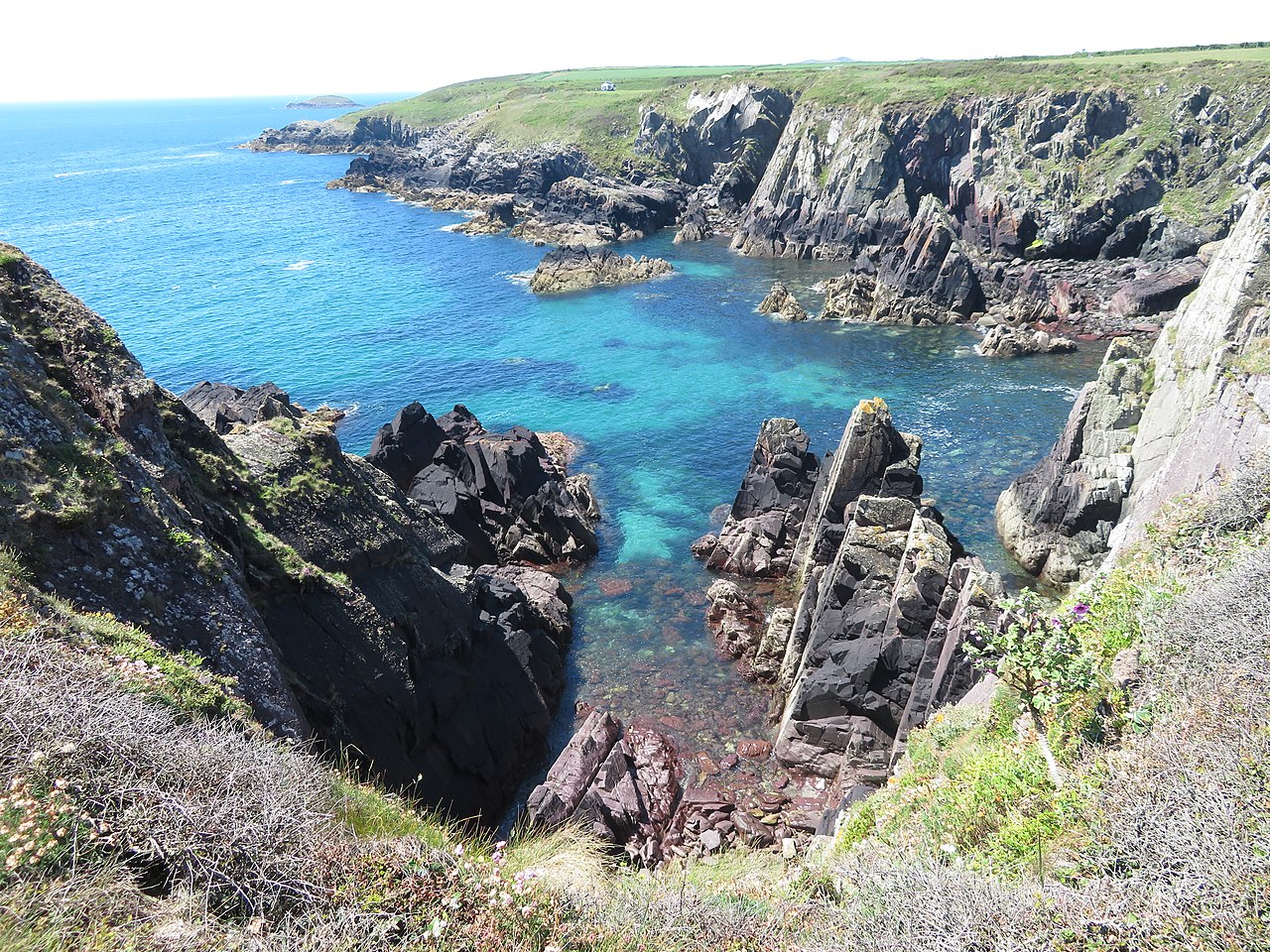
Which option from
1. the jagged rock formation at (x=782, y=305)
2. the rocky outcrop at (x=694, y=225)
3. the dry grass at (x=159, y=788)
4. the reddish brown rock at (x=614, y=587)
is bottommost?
the reddish brown rock at (x=614, y=587)

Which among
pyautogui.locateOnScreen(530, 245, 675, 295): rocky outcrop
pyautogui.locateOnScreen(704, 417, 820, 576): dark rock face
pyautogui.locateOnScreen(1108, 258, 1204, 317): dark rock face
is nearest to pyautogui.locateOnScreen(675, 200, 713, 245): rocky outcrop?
pyautogui.locateOnScreen(530, 245, 675, 295): rocky outcrop

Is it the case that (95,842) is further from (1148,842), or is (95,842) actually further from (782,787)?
(782,787)

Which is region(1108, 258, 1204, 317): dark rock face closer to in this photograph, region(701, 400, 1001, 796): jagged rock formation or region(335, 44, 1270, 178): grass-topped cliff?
region(335, 44, 1270, 178): grass-topped cliff

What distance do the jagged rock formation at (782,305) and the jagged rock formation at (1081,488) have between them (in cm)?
4242

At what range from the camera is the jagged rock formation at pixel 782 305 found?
8400cm

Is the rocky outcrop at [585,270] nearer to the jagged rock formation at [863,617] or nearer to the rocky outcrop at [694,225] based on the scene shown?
the rocky outcrop at [694,225]

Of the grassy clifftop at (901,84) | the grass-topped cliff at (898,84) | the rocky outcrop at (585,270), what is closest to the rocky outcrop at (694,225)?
the rocky outcrop at (585,270)

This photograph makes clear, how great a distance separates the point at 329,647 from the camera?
20.7m

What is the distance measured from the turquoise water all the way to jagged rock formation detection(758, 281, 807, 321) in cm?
222

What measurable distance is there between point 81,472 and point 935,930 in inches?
673

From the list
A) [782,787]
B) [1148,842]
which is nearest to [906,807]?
[1148,842]

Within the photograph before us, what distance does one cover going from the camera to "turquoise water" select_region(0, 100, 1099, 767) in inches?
1543

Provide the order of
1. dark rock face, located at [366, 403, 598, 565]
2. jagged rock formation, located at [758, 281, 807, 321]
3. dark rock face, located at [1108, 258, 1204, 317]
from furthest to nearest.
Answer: jagged rock formation, located at [758, 281, 807, 321] → dark rock face, located at [1108, 258, 1204, 317] → dark rock face, located at [366, 403, 598, 565]

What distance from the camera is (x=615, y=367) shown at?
73.9 m
